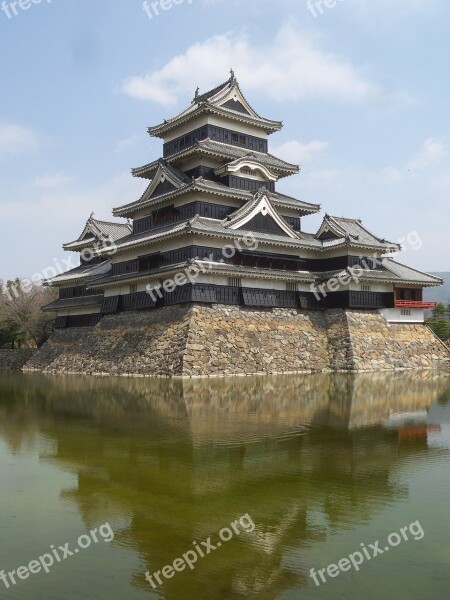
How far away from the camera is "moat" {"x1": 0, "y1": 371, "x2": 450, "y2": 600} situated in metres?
5.25

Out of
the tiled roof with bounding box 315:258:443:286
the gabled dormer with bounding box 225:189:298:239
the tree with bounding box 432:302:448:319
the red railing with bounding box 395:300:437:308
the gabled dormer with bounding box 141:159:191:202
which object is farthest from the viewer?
the tree with bounding box 432:302:448:319

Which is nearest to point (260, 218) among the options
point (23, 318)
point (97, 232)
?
point (97, 232)

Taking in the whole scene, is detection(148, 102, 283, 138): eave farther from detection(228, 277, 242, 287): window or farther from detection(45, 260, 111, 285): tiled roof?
detection(228, 277, 242, 287): window

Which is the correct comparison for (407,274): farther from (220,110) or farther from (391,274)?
(220,110)

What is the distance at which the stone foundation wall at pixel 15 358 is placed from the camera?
43.8 metres

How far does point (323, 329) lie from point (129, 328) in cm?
1222

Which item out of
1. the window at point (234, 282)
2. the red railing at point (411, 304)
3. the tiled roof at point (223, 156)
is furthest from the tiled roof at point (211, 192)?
the red railing at point (411, 304)

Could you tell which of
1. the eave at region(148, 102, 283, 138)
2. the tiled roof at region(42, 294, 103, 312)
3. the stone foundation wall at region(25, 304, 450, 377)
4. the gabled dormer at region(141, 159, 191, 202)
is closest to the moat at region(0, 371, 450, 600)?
the stone foundation wall at region(25, 304, 450, 377)

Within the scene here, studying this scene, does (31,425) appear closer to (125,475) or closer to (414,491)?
(125,475)

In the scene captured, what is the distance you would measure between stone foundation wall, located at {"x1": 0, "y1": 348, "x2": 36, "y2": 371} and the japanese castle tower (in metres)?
6.99

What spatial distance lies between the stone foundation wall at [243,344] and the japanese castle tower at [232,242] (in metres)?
0.91

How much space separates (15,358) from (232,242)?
906 inches

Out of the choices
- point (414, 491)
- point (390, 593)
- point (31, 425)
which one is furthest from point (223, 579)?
point (31, 425)

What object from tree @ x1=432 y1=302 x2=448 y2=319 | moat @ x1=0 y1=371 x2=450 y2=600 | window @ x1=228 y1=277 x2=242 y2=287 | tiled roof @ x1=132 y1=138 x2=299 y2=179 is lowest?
moat @ x1=0 y1=371 x2=450 y2=600
